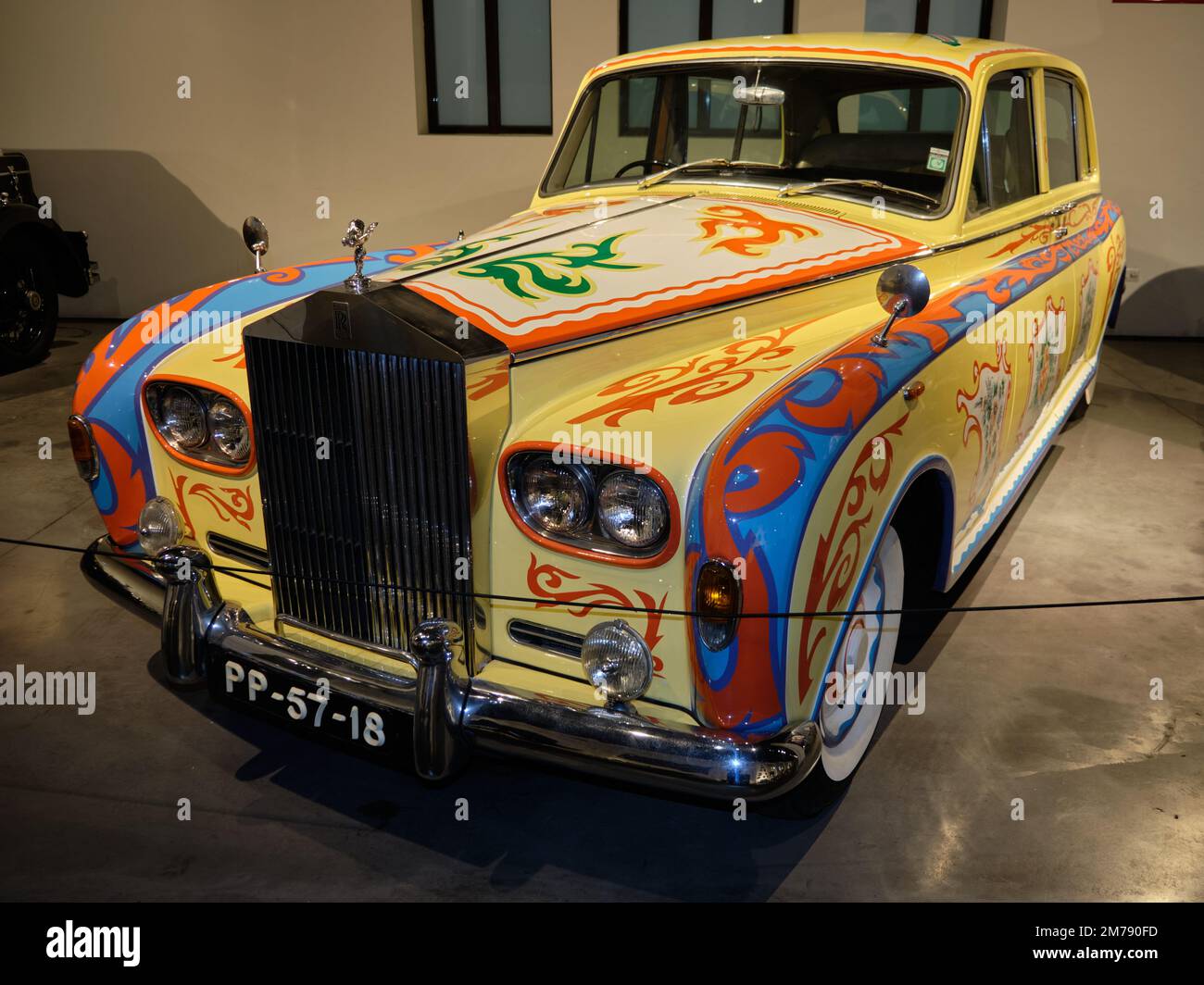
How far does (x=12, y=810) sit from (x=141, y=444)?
95cm

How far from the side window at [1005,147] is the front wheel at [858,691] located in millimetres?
1403

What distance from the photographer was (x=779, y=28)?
293 inches

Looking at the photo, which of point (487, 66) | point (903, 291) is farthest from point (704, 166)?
point (487, 66)

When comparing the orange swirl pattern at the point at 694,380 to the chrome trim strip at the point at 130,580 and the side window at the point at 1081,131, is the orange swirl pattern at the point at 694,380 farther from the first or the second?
the side window at the point at 1081,131

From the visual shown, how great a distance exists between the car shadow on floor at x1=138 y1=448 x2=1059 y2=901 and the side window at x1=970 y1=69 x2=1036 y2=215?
6.88 feet

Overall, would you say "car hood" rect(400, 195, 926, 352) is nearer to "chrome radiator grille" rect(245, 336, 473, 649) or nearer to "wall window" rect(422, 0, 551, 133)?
"chrome radiator grille" rect(245, 336, 473, 649)

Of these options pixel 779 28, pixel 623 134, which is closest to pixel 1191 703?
pixel 623 134

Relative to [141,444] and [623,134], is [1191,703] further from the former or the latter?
[141,444]

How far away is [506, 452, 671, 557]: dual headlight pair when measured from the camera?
6.52 ft

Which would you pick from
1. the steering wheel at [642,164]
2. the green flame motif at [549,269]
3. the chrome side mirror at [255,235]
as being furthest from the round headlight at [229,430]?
the steering wheel at [642,164]

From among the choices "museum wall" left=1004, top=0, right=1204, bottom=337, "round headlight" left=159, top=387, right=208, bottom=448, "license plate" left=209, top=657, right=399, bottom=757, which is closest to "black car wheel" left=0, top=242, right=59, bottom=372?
"round headlight" left=159, top=387, right=208, bottom=448

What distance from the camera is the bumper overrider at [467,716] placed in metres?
1.92

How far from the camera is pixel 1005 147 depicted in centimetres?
358
